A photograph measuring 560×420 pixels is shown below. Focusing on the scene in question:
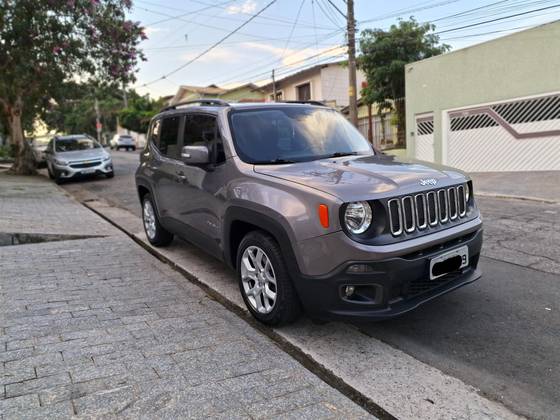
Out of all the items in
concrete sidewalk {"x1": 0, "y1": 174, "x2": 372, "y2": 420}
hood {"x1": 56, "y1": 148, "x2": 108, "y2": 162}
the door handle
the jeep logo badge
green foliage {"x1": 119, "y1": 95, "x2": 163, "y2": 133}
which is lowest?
concrete sidewalk {"x1": 0, "y1": 174, "x2": 372, "y2": 420}

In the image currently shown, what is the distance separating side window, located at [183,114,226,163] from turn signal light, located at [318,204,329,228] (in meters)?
1.38

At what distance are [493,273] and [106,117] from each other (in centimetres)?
6478

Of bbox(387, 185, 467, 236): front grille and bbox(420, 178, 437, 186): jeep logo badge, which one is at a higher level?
bbox(420, 178, 437, 186): jeep logo badge

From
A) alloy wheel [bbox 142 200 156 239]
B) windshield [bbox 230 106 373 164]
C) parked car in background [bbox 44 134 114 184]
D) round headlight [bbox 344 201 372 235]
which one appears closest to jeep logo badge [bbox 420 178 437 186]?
round headlight [bbox 344 201 372 235]

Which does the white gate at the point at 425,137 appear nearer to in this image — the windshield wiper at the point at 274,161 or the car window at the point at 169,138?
the car window at the point at 169,138

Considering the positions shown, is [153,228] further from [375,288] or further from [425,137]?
[425,137]

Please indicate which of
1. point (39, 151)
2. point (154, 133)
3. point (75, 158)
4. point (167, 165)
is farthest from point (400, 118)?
point (39, 151)

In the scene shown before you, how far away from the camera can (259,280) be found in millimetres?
3631

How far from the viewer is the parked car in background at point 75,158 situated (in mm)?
15191

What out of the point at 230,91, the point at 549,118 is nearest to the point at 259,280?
the point at 549,118

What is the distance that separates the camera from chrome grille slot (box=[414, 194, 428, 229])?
322cm

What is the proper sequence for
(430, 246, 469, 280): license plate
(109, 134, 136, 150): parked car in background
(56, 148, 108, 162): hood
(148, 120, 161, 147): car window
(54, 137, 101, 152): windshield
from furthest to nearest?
(109, 134, 136, 150): parked car in background → (54, 137, 101, 152): windshield → (56, 148, 108, 162): hood → (148, 120, 161, 147): car window → (430, 246, 469, 280): license plate

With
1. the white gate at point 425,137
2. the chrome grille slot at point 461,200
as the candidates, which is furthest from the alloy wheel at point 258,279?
the white gate at point 425,137

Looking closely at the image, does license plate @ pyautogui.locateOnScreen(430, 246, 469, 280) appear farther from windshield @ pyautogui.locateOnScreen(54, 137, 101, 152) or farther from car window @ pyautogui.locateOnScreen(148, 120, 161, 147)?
windshield @ pyautogui.locateOnScreen(54, 137, 101, 152)
